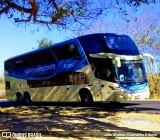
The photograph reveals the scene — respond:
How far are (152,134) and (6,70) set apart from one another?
2020cm

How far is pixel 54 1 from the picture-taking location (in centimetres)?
1065

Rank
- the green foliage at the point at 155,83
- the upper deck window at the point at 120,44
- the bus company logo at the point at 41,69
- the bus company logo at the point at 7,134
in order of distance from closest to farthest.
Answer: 1. the bus company logo at the point at 7,134
2. the upper deck window at the point at 120,44
3. the bus company logo at the point at 41,69
4. the green foliage at the point at 155,83

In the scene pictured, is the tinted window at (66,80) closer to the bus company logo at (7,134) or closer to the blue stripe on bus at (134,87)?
the blue stripe on bus at (134,87)

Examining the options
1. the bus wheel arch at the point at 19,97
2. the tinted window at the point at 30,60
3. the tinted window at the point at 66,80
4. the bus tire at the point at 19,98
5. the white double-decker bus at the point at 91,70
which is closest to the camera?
the white double-decker bus at the point at 91,70

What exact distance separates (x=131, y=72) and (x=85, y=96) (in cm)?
328

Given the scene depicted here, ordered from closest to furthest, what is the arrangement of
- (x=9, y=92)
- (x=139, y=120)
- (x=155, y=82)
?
(x=139, y=120) → (x=9, y=92) → (x=155, y=82)

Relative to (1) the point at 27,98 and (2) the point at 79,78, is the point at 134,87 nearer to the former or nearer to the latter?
(2) the point at 79,78

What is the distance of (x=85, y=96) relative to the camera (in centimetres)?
1942

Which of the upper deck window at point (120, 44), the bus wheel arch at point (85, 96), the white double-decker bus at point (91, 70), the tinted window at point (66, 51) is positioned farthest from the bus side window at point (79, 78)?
the upper deck window at point (120, 44)

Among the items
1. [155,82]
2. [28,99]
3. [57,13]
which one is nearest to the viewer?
[57,13]

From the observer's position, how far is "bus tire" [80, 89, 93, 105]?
62.4 feet

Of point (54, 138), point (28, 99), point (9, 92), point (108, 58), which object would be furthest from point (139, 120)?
point (9, 92)

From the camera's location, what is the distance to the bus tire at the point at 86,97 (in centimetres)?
1901

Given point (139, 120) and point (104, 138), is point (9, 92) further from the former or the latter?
point (104, 138)
